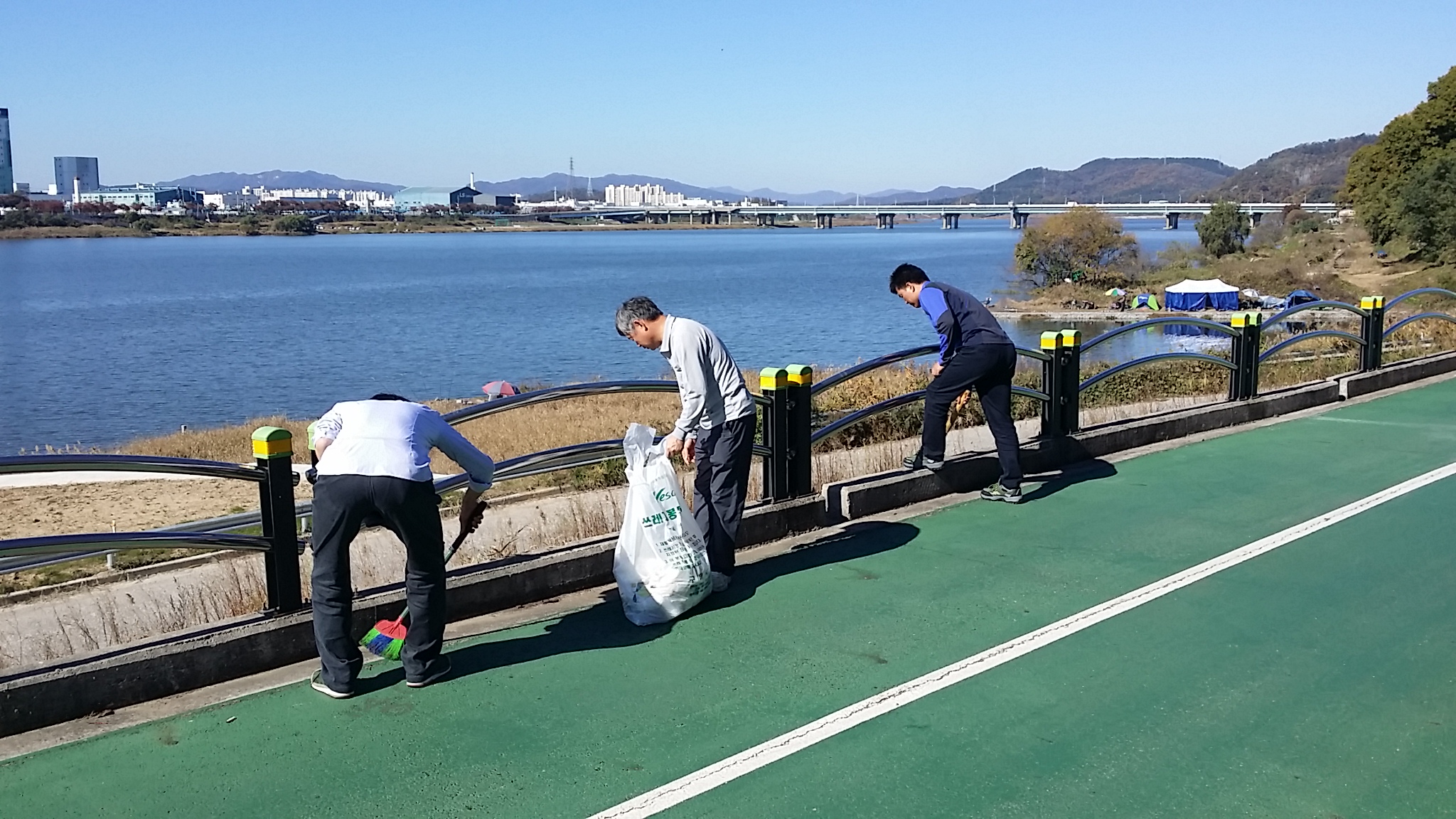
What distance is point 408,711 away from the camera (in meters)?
5.41

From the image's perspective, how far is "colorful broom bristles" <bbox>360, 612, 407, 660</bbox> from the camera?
598 cm

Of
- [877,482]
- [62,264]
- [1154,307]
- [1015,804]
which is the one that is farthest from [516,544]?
[62,264]

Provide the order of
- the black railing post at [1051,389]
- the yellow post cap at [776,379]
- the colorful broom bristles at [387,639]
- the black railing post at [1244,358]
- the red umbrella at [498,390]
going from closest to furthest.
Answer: the colorful broom bristles at [387,639], the yellow post cap at [776,379], the black railing post at [1051,389], the black railing post at [1244,358], the red umbrella at [498,390]

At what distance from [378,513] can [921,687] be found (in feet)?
8.21

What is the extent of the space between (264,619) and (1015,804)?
363 cm

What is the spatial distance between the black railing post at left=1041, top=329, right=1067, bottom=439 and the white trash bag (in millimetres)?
4811

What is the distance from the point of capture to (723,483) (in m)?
7.04

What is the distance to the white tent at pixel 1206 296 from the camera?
62.1 metres

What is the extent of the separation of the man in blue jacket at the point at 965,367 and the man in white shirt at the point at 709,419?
7.49 feet

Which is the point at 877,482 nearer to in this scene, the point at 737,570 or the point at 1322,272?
the point at 737,570

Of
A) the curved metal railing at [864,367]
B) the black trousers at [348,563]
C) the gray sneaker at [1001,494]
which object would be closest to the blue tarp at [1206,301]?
the curved metal railing at [864,367]

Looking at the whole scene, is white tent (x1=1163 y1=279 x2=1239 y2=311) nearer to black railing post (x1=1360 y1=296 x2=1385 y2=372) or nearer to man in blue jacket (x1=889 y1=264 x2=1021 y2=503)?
black railing post (x1=1360 y1=296 x2=1385 y2=372)

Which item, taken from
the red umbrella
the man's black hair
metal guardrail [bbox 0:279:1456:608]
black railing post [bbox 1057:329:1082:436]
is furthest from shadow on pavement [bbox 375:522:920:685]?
the red umbrella

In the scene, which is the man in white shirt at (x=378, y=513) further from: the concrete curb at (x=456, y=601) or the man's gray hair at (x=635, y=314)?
the man's gray hair at (x=635, y=314)
